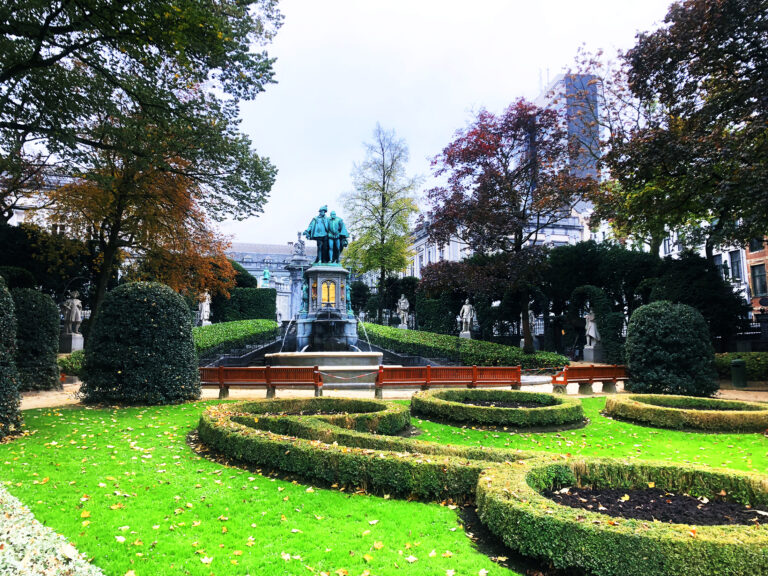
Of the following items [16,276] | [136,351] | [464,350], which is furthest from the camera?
[464,350]

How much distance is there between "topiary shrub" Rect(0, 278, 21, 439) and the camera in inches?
330

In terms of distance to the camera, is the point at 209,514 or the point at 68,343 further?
the point at 68,343

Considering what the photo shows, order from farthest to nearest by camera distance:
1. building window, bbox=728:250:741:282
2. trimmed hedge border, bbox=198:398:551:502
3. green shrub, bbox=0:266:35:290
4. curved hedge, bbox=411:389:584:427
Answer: building window, bbox=728:250:741:282, green shrub, bbox=0:266:35:290, curved hedge, bbox=411:389:584:427, trimmed hedge border, bbox=198:398:551:502

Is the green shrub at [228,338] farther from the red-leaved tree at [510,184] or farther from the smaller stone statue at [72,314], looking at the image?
the red-leaved tree at [510,184]

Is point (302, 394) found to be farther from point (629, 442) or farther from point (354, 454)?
point (354, 454)

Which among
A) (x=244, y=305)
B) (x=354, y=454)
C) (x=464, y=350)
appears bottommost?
(x=354, y=454)

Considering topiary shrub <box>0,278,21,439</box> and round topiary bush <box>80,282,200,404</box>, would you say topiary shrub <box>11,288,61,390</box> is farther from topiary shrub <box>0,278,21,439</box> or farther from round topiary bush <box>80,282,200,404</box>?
topiary shrub <box>0,278,21,439</box>

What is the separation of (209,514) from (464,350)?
59.2 ft

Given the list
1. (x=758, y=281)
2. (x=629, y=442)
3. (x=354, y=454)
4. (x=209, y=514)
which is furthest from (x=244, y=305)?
(x=209, y=514)

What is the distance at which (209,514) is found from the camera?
5020mm

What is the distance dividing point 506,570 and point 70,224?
23846mm

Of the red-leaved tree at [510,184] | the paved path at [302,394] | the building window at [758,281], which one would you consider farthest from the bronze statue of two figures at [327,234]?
the building window at [758,281]

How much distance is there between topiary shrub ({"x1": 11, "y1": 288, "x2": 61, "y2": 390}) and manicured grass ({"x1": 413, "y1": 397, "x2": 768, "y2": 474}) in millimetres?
10495

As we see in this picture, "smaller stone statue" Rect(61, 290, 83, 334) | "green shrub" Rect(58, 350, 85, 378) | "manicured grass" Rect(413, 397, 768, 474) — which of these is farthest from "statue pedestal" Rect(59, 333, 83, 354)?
"manicured grass" Rect(413, 397, 768, 474)
